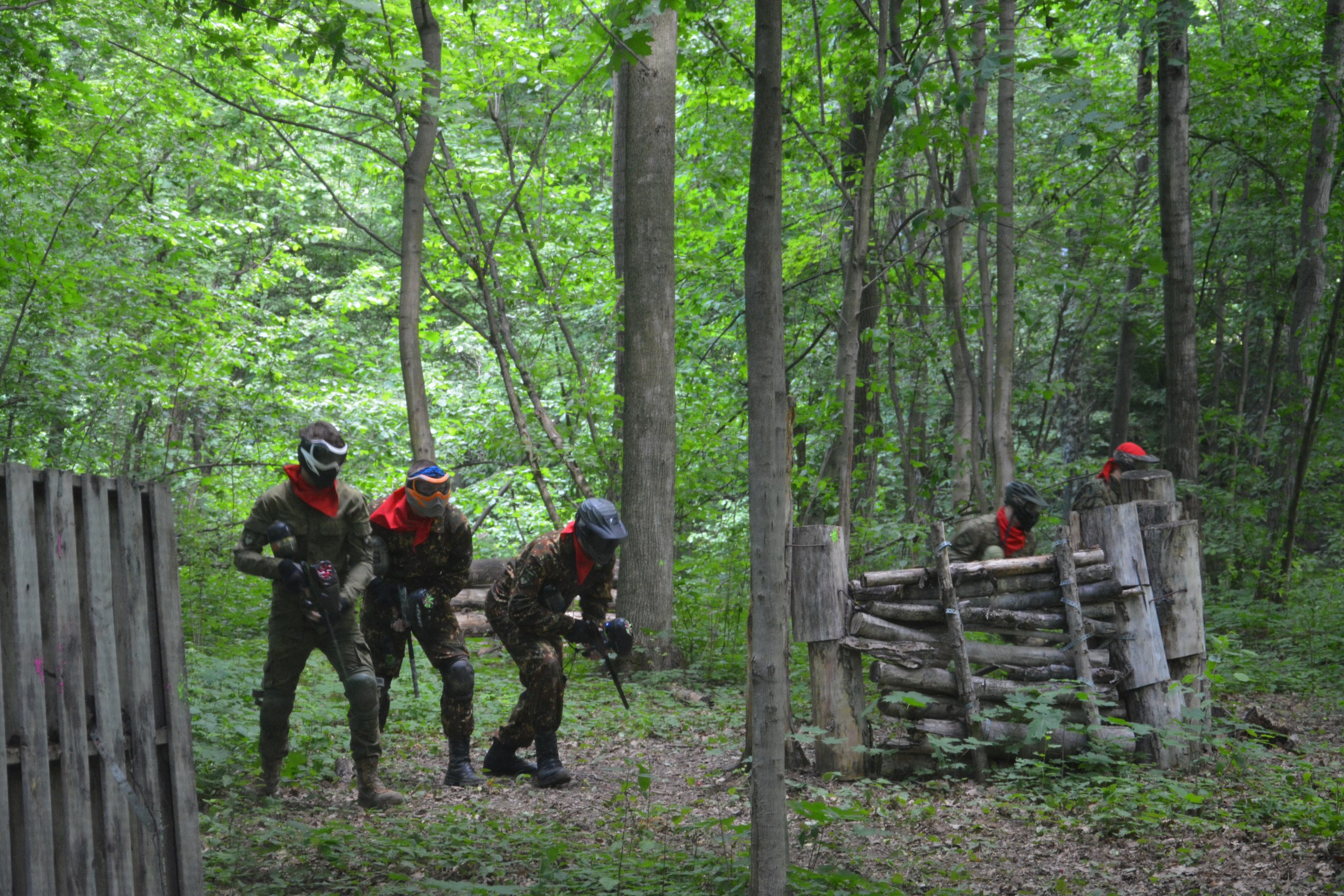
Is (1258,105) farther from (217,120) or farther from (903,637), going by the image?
(217,120)

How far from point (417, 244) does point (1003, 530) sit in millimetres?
5524

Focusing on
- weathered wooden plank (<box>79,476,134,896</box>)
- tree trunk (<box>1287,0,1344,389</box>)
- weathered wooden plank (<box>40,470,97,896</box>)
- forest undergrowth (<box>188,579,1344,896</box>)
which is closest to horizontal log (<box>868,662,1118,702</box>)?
forest undergrowth (<box>188,579,1344,896</box>)

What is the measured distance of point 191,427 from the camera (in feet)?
55.5

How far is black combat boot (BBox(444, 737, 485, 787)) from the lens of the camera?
230 inches

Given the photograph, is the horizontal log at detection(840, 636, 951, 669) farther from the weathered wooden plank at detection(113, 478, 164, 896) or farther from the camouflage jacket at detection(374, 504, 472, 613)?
the weathered wooden plank at detection(113, 478, 164, 896)

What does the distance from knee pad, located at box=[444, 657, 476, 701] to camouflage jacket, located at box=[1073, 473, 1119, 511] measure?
5798 millimetres

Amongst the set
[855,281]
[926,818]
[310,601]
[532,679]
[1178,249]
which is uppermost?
[1178,249]

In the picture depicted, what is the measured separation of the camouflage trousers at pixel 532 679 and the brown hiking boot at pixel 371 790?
93 centimetres

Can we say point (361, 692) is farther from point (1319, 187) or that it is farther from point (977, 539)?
point (1319, 187)

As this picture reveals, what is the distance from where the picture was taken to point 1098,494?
9164 mm

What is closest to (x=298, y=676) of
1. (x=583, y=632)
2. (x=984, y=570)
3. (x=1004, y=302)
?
(x=583, y=632)

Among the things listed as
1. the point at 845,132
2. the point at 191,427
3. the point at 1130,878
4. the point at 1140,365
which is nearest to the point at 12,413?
the point at 191,427

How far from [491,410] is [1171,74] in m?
9.48

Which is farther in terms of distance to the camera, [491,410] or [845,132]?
[491,410]
